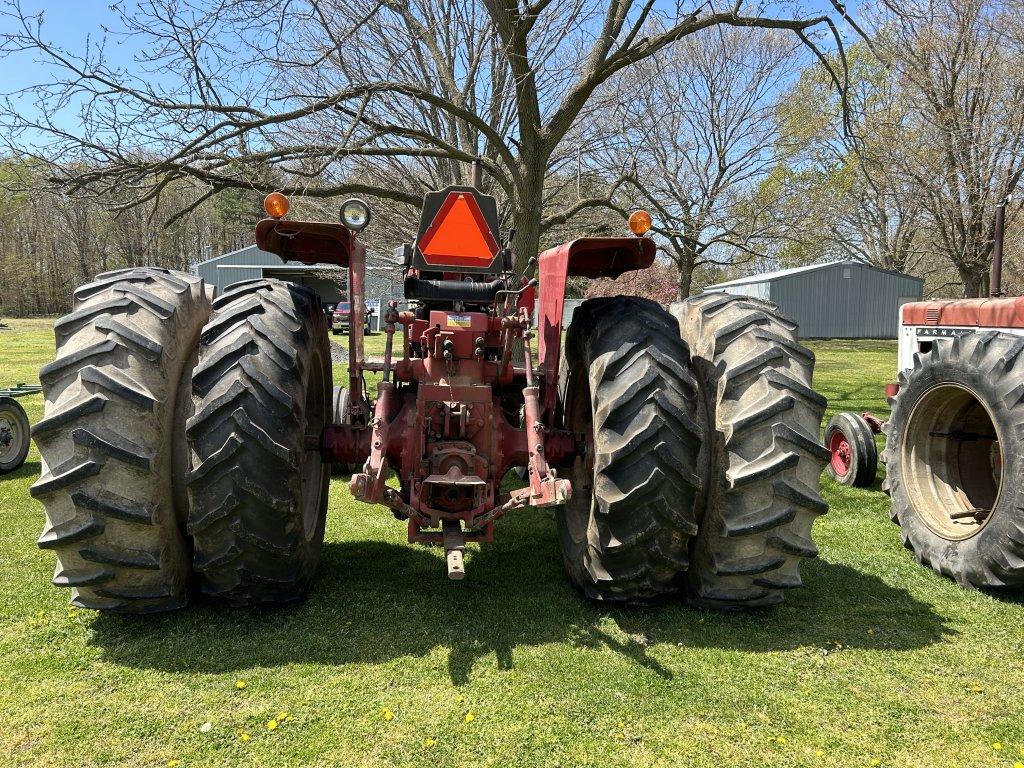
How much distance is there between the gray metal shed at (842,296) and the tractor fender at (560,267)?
106 feet

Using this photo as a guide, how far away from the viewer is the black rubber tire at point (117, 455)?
3154mm

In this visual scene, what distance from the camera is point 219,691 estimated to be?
3.03 metres

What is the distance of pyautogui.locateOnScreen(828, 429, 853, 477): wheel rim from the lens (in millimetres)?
7102

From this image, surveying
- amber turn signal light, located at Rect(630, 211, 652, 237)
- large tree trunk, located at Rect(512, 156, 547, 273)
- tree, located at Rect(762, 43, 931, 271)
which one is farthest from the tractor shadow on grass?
tree, located at Rect(762, 43, 931, 271)

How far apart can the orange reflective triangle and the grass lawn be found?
1985 mm

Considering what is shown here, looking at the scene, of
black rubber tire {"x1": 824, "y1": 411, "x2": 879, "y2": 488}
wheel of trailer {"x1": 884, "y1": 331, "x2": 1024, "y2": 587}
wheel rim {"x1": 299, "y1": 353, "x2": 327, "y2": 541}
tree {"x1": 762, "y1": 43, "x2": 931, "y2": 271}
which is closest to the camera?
wheel of trailer {"x1": 884, "y1": 331, "x2": 1024, "y2": 587}

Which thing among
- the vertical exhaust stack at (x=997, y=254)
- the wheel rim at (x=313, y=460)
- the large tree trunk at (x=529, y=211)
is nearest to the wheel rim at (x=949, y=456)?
the vertical exhaust stack at (x=997, y=254)

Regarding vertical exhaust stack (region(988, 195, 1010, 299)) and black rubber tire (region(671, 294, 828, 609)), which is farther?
vertical exhaust stack (region(988, 195, 1010, 299))

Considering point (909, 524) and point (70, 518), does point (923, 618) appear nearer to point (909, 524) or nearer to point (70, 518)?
point (909, 524)

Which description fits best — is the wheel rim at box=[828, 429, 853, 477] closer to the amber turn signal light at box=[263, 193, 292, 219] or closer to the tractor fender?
the tractor fender

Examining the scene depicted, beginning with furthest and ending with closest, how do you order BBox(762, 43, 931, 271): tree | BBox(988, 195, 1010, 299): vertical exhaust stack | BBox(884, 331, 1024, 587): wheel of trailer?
Answer: BBox(762, 43, 931, 271): tree, BBox(988, 195, 1010, 299): vertical exhaust stack, BBox(884, 331, 1024, 587): wheel of trailer

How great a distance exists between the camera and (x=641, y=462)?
11.3 ft

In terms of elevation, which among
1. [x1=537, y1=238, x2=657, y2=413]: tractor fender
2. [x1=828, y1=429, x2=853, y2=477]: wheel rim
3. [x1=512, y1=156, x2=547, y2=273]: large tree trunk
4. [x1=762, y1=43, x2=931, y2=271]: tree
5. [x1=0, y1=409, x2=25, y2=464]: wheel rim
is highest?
[x1=762, y1=43, x2=931, y2=271]: tree

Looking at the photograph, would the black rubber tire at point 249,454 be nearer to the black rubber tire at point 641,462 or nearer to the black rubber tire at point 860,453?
the black rubber tire at point 641,462
